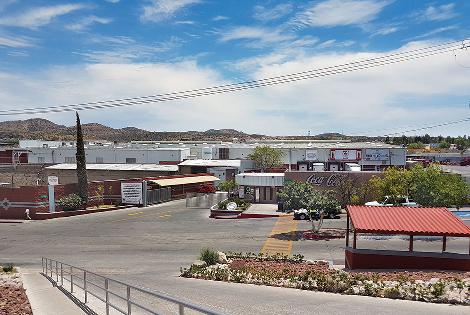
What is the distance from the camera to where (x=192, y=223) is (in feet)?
131

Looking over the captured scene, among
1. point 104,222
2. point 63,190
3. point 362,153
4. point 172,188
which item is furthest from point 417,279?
point 362,153

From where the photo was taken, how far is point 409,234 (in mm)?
21766

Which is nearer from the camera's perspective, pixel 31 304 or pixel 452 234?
pixel 31 304

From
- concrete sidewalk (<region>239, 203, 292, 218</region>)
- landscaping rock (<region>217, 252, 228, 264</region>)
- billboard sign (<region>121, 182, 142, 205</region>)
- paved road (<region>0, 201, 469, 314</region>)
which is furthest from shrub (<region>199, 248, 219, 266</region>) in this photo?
billboard sign (<region>121, 182, 142, 205</region>)

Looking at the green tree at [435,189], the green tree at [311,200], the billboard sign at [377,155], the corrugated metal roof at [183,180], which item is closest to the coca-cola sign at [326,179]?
the green tree at [311,200]

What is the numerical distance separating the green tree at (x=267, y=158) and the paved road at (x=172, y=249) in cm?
2659

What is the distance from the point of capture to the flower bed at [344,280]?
47.4 feet

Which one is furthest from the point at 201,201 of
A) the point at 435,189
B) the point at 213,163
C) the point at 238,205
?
the point at 435,189

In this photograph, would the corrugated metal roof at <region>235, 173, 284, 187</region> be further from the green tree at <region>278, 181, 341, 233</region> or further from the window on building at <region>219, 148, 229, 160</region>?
the window on building at <region>219, 148, 229, 160</region>

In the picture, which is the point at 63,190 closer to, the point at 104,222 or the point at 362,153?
the point at 104,222

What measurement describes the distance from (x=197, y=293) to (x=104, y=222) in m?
27.9

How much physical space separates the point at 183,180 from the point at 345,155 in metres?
24.3

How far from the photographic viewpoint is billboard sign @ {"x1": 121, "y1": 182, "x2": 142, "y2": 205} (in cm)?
5162

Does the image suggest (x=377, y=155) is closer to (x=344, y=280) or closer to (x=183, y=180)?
(x=183, y=180)
